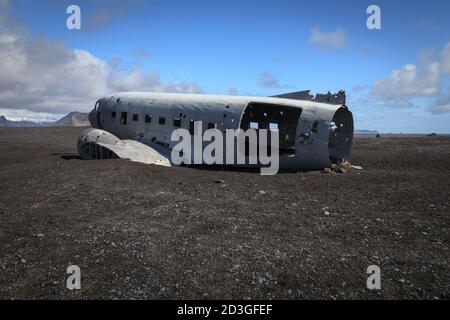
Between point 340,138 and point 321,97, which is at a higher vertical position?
point 321,97

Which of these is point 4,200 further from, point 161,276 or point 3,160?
point 3,160

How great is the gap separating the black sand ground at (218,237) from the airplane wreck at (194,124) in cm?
325

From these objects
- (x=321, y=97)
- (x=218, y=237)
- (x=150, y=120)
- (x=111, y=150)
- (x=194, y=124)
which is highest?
(x=321, y=97)

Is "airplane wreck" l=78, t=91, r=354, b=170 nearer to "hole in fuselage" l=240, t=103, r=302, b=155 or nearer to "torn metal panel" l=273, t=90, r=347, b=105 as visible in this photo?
"torn metal panel" l=273, t=90, r=347, b=105

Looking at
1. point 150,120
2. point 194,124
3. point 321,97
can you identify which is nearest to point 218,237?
point 194,124

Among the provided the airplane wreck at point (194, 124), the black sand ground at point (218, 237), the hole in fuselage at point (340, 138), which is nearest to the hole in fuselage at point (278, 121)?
the airplane wreck at point (194, 124)

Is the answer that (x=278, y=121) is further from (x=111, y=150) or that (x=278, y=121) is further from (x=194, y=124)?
(x=111, y=150)

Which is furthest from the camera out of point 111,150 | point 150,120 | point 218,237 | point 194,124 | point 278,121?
point 278,121

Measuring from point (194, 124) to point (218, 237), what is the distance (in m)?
11.7

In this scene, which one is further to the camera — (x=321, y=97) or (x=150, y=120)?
(x=150, y=120)

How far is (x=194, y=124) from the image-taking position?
1928 centimetres

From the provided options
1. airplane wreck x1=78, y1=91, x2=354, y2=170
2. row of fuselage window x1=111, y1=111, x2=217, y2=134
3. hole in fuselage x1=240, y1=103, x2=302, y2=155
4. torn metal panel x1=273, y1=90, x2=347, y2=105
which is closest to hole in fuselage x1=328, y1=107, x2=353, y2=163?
airplane wreck x1=78, y1=91, x2=354, y2=170
